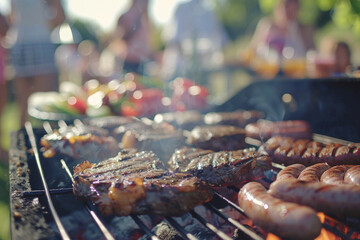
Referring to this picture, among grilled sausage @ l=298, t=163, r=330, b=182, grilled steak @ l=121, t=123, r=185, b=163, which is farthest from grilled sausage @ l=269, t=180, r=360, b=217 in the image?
grilled steak @ l=121, t=123, r=185, b=163

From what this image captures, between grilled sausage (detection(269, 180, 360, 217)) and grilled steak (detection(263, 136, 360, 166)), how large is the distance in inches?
32.1

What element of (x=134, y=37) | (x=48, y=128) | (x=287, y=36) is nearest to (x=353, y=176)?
(x=48, y=128)

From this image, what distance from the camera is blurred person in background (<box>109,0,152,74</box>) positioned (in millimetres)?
7945

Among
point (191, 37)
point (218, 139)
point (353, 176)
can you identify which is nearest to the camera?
point (353, 176)

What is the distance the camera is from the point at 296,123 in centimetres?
343

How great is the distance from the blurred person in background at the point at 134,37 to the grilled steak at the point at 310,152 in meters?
6.03

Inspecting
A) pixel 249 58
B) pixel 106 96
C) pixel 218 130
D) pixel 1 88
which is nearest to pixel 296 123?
pixel 218 130

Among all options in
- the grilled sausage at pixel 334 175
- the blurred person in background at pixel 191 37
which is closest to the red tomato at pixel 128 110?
the grilled sausage at pixel 334 175

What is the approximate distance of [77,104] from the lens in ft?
16.4

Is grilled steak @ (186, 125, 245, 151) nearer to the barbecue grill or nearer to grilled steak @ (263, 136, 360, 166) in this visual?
grilled steak @ (263, 136, 360, 166)

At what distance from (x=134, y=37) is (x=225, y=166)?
6479mm

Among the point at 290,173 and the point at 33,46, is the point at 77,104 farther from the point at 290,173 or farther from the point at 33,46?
the point at 290,173

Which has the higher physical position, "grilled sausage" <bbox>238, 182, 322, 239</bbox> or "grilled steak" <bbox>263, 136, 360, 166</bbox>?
"grilled steak" <bbox>263, 136, 360, 166</bbox>

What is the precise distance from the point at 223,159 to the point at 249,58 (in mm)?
8453
